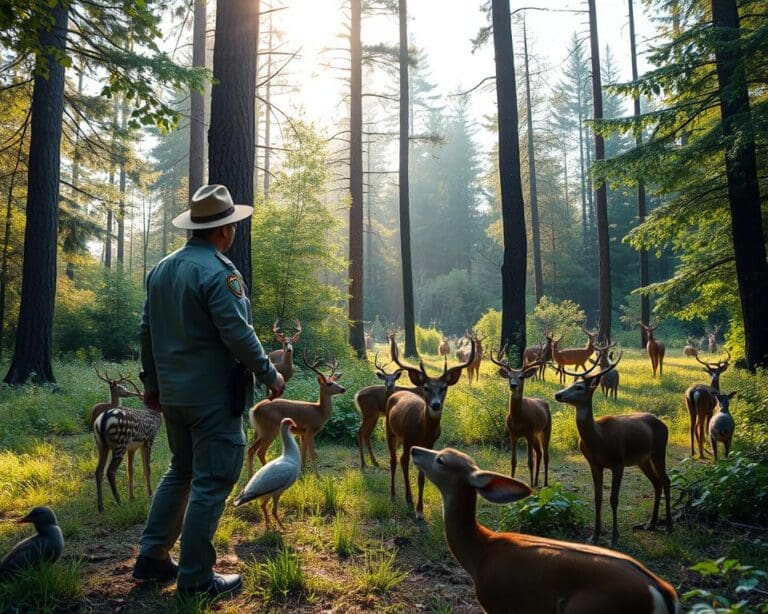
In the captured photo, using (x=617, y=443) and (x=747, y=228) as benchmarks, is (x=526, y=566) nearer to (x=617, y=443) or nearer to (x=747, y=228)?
(x=617, y=443)

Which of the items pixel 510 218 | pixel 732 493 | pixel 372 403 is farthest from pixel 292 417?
pixel 510 218

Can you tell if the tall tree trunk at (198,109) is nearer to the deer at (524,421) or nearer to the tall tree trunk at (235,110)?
the tall tree trunk at (235,110)

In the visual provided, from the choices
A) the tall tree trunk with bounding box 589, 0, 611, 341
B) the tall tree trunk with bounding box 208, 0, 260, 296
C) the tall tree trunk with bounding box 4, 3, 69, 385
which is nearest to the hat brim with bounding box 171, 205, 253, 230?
the tall tree trunk with bounding box 208, 0, 260, 296

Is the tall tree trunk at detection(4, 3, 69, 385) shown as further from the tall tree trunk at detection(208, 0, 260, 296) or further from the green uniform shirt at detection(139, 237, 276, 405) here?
the green uniform shirt at detection(139, 237, 276, 405)

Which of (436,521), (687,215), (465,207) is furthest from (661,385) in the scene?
(465,207)

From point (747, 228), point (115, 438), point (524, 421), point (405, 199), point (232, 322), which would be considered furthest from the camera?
point (405, 199)

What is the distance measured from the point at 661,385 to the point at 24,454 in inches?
522

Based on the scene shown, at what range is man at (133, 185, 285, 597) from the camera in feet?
12.0

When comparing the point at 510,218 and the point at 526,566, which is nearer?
the point at 526,566

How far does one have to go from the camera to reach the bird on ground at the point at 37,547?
12.7 feet

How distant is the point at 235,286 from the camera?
3766 millimetres

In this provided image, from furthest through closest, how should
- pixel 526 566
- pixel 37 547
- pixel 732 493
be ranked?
pixel 732 493
pixel 37 547
pixel 526 566

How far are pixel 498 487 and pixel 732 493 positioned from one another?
311 cm

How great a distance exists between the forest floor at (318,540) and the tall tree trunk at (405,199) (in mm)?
13943
